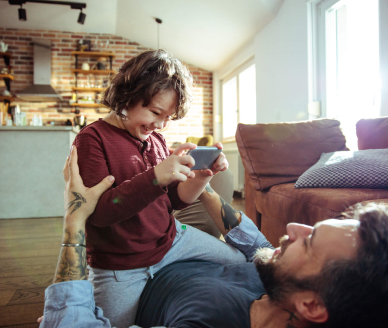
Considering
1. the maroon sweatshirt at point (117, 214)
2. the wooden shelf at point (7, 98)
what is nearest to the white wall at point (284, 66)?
the maroon sweatshirt at point (117, 214)

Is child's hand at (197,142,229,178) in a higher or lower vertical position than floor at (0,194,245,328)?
higher

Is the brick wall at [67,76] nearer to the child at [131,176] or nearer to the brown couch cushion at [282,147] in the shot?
the brown couch cushion at [282,147]

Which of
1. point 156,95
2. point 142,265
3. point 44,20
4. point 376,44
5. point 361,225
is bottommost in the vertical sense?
point 142,265

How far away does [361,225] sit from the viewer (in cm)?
61

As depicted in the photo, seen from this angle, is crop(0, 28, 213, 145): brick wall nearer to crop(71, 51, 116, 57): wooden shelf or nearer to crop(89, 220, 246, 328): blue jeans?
crop(71, 51, 116, 57): wooden shelf

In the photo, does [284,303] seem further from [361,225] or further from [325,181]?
[325,181]

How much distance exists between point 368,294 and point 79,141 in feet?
2.66

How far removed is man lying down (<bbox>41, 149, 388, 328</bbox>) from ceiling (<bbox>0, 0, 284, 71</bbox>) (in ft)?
11.0

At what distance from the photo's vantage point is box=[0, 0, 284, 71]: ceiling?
3.85 m

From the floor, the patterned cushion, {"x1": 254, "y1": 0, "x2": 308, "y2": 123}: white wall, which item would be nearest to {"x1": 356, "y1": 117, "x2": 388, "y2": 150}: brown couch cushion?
the patterned cushion

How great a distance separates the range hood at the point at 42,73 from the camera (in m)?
5.61

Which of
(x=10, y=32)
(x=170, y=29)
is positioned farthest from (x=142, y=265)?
(x=10, y=32)

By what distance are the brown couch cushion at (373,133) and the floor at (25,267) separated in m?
1.92

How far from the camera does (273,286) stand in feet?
2.28
